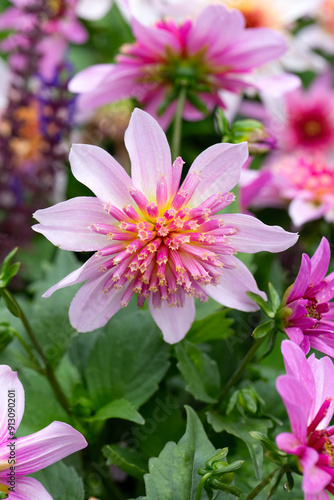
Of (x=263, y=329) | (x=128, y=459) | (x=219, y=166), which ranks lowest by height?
(x=128, y=459)

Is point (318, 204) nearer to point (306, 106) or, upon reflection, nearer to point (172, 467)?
point (306, 106)

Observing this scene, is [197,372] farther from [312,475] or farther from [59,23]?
[59,23]

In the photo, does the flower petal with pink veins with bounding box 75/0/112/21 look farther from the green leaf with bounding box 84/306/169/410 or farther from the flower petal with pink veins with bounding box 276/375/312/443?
the flower petal with pink veins with bounding box 276/375/312/443

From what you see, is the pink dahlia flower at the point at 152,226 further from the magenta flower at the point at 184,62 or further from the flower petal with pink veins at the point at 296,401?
the magenta flower at the point at 184,62

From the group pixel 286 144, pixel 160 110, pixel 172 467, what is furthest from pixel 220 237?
pixel 286 144

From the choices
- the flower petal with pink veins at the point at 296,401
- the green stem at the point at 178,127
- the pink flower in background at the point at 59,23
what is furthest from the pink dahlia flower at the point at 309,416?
Answer: the pink flower in background at the point at 59,23

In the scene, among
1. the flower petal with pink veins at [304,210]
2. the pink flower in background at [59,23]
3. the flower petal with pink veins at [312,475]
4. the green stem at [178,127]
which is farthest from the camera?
the pink flower in background at [59,23]

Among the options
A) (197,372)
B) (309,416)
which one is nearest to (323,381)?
(309,416)
